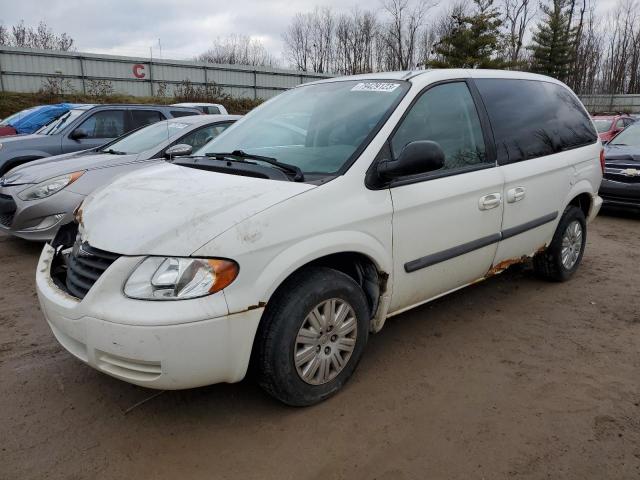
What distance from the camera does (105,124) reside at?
8195mm

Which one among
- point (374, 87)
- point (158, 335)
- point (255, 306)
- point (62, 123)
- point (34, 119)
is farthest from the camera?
point (34, 119)

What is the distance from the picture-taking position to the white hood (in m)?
2.29

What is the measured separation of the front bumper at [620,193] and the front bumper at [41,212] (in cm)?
766

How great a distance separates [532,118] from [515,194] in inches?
30.3

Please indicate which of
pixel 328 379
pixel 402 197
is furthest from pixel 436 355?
pixel 402 197

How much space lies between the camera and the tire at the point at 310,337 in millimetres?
2457

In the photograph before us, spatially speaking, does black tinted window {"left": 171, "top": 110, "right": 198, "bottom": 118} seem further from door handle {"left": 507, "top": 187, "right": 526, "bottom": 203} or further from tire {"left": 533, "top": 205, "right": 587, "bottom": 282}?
door handle {"left": 507, "top": 187, "right": 526, "bottom": 203}

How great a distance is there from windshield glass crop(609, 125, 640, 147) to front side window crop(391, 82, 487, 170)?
6.72 metres

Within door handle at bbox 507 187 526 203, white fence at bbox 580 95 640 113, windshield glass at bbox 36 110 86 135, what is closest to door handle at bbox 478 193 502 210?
door handle at bbox 507 187 526 203

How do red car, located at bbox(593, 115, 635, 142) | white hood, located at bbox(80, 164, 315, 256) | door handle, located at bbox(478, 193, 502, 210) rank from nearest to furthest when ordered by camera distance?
white hood, located at bbox(80, 164, 315, 256), door handle, located at bbox(478, 193, 502, 210), red car, located at bbox(593, 115, 635, 142)

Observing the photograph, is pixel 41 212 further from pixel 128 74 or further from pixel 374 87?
pixel 128 74

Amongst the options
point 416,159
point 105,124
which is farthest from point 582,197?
point 105,124

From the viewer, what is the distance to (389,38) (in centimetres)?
4572

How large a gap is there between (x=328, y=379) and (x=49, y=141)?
6.92m
